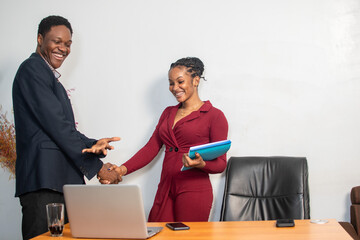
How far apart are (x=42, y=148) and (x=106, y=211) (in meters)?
0.68

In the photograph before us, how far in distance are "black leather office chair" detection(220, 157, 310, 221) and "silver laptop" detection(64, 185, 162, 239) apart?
1005mm

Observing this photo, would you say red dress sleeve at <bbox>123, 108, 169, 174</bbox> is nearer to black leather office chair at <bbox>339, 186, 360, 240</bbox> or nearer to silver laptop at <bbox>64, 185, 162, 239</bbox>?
silver laptop at <bbox>64, 185, 162, 239</bbox>

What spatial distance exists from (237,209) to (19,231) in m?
1.85

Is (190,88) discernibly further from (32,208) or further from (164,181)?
(32,208)

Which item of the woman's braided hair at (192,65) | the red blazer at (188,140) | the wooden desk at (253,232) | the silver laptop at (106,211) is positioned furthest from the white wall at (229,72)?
the silver laptop at (106,211)

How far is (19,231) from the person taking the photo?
11.3ft

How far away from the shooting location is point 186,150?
271cm

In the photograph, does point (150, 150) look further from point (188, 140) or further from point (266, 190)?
point (266, 190)

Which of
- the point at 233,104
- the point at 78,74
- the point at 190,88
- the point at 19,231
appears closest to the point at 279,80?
the point at 233,104

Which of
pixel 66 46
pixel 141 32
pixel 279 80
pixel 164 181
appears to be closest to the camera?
pixel 66 46

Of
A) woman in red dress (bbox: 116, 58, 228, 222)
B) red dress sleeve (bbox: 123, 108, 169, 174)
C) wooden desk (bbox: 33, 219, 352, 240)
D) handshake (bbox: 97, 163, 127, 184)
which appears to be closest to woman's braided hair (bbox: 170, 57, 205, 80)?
woman in red dress (bbox: 116, 58, 228, 222)

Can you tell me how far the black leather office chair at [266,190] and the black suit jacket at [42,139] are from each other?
89 cm

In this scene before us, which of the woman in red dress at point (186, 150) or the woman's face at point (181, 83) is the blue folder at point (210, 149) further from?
the woman's face at point (181, 83)

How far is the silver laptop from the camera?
1639 millimetres
